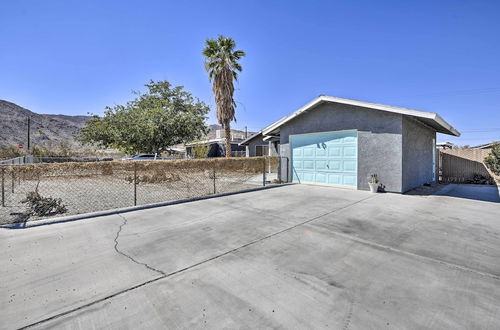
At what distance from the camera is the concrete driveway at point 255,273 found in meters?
2.08

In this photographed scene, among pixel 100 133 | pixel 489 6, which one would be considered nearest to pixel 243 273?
pixel 489 6

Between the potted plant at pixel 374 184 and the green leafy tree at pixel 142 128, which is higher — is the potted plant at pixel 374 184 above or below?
below

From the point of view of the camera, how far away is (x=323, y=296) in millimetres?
2389

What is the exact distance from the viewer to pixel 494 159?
10805mm

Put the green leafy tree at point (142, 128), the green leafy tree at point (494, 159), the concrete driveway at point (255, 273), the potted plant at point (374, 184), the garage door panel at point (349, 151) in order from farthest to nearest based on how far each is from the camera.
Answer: the green leafy tree at point (142, 128)
the green leafy tree at point (494, 159)
the garage door panel at point (349, 151)
the potted plant at point (374, 184)
the concrete driveway at point (255, 273)

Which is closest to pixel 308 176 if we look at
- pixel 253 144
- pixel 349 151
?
pixel 349 151

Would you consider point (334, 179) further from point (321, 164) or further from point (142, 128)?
point (142, 128)

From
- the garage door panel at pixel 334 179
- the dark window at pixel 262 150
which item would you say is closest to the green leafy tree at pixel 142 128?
the dark window at pixel 262 150

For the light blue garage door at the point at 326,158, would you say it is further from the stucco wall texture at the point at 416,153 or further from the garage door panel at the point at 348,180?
the stucco wall texture at the point at 416,153

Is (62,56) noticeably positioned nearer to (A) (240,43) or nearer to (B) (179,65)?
(B) (179,65)

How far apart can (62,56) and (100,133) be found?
28.6 feet

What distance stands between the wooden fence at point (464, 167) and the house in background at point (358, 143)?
4.26 ft

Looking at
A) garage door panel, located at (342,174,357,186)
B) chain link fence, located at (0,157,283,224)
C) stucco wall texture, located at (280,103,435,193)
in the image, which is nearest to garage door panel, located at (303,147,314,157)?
stucco wall texture, located at (280,103,435,193)

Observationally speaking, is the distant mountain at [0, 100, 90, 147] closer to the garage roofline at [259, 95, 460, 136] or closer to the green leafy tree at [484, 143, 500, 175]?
the garage roofline at [259, 95, 460, 136]
